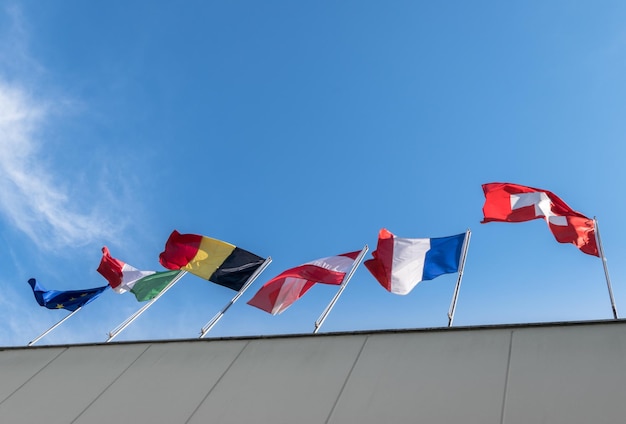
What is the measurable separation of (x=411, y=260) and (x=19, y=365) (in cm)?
831

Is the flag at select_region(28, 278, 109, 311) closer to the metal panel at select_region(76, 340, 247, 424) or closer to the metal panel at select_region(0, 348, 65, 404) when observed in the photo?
the metal panel at select_region(0, 348, 65, 404)

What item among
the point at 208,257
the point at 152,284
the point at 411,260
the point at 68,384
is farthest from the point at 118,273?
the point at 411,260

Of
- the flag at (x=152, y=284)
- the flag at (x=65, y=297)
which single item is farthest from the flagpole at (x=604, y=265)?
the flag at (x=65, y=297)

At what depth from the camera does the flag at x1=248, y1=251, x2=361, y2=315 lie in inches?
481

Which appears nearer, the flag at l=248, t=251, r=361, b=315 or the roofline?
the roofline

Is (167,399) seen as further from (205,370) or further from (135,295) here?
(135,295)

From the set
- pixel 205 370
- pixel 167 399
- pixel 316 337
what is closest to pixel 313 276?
pixel 316 337

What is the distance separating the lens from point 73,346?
11.6 metres

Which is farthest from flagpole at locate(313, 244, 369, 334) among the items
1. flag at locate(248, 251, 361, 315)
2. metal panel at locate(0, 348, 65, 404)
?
metal panel at locate(0, 348, 65, 404)

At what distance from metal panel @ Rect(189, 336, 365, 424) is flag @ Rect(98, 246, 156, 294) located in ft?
21.7

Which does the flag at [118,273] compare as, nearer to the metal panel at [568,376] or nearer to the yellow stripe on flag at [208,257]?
the yellow stripe on flag at [208,257]

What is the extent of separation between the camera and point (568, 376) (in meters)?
6.81

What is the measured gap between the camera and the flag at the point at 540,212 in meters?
11.0

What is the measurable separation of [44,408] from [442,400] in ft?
21.5
